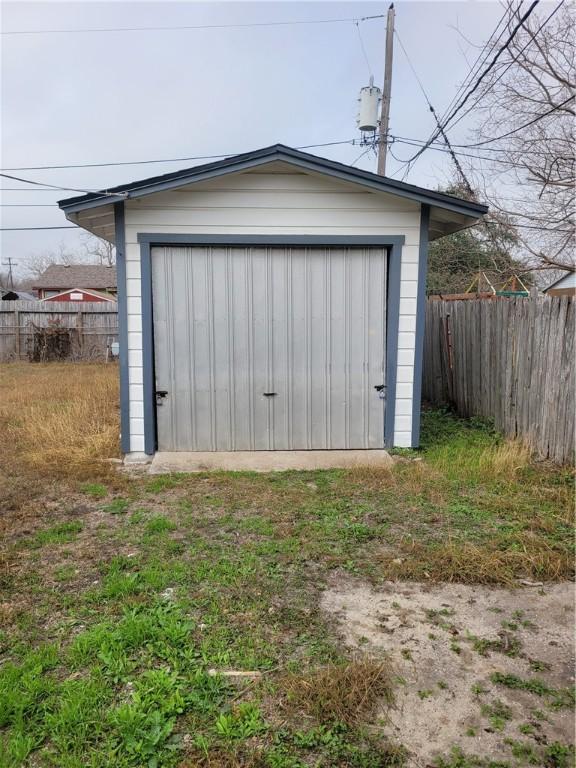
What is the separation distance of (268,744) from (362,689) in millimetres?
443

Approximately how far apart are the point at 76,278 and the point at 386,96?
25268 mm

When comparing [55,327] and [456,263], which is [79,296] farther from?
[456,263]

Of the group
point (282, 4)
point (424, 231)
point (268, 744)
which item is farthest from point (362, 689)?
point (282, 4)

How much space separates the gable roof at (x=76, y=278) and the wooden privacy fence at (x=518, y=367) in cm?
2786

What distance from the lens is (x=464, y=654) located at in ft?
7.92

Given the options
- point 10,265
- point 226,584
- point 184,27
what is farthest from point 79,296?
point 10,265

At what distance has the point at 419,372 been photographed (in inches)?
228

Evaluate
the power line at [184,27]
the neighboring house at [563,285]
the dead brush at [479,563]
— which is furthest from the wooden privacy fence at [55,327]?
the dead brush at [479,563]

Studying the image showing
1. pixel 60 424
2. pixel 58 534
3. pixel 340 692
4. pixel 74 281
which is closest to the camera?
pixel 340 692

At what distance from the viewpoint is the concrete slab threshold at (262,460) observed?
5.33 m

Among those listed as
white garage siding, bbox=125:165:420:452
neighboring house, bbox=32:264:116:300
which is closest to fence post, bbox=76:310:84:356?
white garage siding, bbox=125:165:420:452

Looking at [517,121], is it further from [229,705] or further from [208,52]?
[229,705]

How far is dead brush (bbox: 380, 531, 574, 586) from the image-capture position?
312 cm

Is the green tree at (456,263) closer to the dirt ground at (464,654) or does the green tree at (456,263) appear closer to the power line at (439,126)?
the power line at (439,126)
